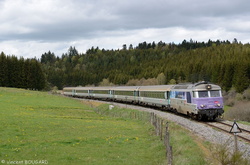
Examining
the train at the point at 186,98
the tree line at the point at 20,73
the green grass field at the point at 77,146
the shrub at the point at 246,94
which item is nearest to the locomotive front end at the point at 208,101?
the train at the point at 186,98

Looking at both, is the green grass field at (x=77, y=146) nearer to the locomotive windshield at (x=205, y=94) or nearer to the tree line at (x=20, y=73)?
the locomotive windshield at (x=205, y=94)

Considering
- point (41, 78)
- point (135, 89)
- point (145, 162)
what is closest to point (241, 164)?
point (145, 162)

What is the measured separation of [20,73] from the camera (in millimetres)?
114625

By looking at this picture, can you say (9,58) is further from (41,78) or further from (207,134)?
(207,134)

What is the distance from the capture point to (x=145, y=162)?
52.4 feet

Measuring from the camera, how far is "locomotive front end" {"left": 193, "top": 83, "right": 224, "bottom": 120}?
29656mm

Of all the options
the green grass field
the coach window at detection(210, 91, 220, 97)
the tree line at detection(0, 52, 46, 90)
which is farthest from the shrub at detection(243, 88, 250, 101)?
the green grass field

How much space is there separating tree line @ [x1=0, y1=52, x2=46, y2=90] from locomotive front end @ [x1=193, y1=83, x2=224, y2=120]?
300ft

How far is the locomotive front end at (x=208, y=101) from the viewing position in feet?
97.3

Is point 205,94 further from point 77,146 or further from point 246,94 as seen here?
point 246,94

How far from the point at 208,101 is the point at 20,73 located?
9504 centimetres

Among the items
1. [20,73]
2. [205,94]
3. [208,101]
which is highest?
[20,73]

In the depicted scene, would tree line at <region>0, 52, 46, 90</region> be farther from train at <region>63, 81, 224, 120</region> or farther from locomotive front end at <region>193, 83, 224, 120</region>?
locomotive front end at <region>193, 83, 224, 120</region>

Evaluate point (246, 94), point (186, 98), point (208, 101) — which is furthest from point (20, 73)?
point (208, 101)
